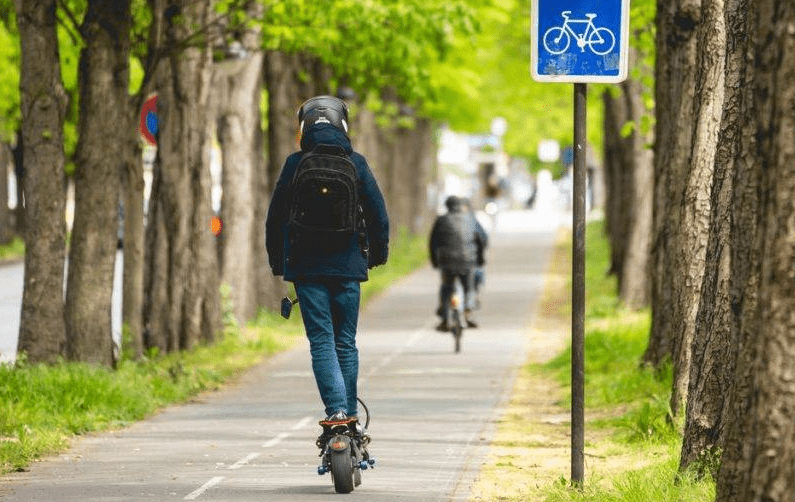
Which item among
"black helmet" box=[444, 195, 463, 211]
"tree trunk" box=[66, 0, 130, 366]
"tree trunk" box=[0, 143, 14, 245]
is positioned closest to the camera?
"tree trunk" box=[66, 0, 130, 366]

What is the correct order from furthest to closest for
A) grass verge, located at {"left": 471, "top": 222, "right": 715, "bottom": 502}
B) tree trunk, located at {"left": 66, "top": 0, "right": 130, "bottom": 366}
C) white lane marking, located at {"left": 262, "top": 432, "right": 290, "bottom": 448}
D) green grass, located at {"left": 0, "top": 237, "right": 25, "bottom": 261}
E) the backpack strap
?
green grass, located at {"left": 0, "top": 237, "right": 25, "bottom": 261} → tree trunk, located at {"left": 66, "top": 0, "right": 130, "bottom": 366} → white lane marking, located at {"left": 262, "top": 432, "right": 290, "bottom": 448} → the backpack strap → grass verge, located at {"left": 471, "top": 222, "right": 715, "bottom": 502}

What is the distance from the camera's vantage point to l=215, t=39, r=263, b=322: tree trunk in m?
24.0

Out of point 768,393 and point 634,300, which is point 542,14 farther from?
point 634,300

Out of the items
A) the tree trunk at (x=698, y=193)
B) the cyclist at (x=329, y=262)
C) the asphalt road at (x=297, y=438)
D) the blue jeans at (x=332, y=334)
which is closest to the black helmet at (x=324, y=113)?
the cyclist at (x=329, y=262)

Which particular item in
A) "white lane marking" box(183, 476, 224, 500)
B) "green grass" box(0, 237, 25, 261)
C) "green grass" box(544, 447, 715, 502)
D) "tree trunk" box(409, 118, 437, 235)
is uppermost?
"green grass" box(544, 447, 715, 502)

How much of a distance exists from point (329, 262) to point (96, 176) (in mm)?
6963

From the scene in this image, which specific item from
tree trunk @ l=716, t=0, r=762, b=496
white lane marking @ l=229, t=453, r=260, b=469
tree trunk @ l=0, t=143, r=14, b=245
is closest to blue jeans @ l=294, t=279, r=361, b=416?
white lane marking @ l=229, t=453, r=260, b=469

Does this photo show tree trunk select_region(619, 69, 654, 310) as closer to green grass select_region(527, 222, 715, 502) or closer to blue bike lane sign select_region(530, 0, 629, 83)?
green grass select_region(527, 222, 715, 502)

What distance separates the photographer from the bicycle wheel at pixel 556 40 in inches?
356

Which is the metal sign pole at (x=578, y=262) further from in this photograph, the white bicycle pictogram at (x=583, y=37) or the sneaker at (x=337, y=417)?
the sneaker at (x=337, y=417)

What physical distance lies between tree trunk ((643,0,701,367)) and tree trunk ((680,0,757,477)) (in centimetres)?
411

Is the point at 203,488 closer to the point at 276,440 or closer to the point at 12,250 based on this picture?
the point at 276,440

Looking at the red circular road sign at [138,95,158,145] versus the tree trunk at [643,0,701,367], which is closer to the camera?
the tree trunk at [643,0,701,367]

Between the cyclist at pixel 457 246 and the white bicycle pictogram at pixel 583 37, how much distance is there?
1271cm
